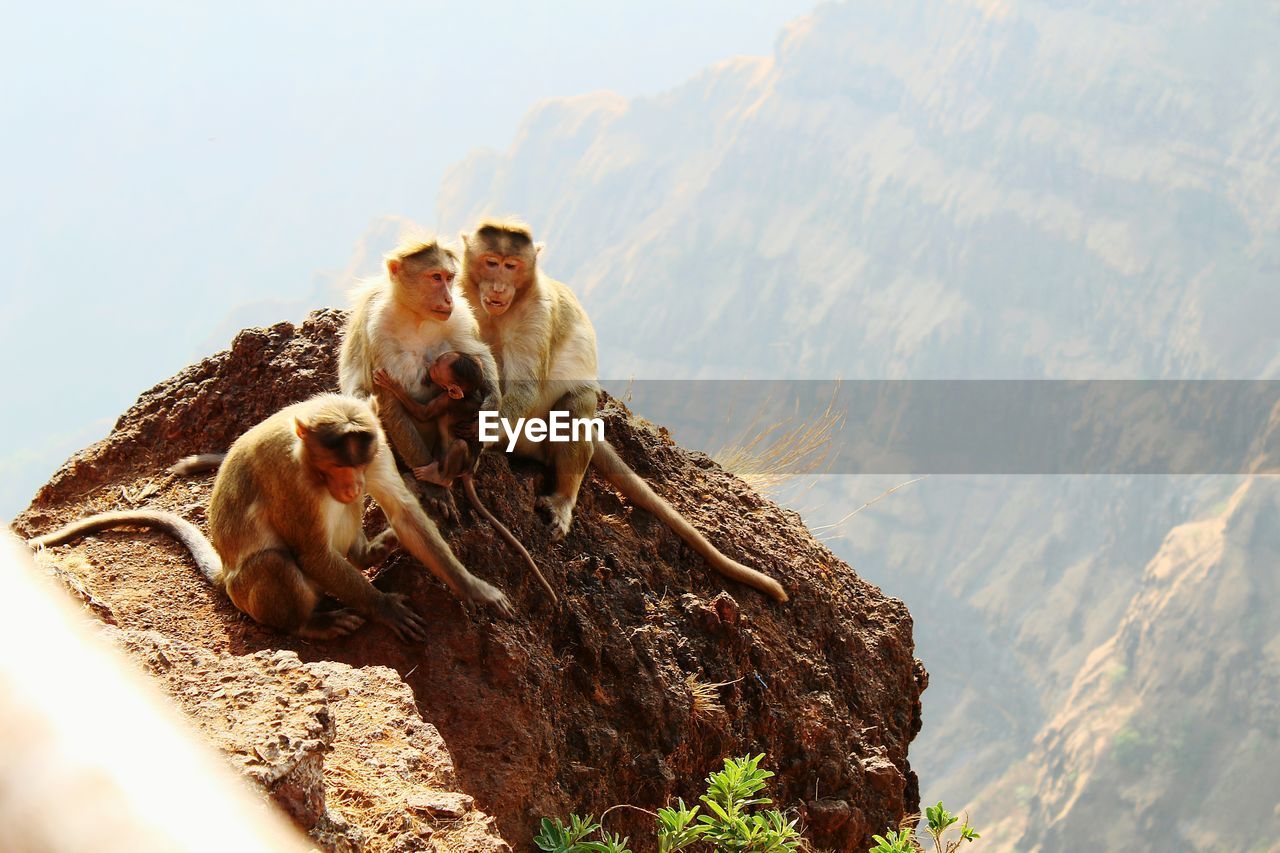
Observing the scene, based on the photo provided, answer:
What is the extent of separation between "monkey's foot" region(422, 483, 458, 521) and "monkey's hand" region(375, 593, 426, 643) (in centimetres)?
42

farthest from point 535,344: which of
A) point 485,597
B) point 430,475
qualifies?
point 485,597

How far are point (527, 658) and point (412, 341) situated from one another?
4.64ft

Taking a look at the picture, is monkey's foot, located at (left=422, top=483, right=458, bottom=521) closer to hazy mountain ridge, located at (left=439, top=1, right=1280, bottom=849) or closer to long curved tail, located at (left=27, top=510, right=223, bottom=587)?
long curved tail, located at (left=27, top=510, right=223, bottom=587)

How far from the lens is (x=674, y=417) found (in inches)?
2060

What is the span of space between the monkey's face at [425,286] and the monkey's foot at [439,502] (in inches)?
28.9

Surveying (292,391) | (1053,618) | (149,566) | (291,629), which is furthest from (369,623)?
(1053,618)

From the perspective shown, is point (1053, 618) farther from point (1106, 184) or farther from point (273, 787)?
point (273, 787)

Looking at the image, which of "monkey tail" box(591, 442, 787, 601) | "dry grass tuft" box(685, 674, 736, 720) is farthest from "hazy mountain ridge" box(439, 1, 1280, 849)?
"dry grass tuft" box(685, 674, 736, 720)

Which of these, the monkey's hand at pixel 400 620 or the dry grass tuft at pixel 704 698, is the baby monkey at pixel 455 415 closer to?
the monkey's hand at pixel 400 620

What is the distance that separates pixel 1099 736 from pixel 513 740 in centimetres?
3701

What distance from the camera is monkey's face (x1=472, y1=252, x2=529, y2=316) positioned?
5148mm

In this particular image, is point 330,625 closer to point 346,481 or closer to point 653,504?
point 346,481

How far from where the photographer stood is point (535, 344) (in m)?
5.29

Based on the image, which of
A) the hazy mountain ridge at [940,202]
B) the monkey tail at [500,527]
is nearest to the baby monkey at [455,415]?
the monkey tail at [500,527]
